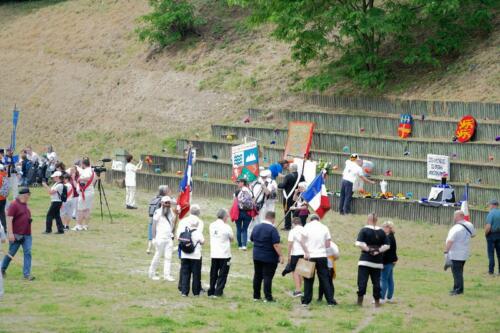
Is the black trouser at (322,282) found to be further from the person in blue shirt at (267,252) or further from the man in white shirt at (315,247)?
the person in blue shirt at (267,252)

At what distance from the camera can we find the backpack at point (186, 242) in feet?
77.2

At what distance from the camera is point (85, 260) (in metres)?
27.9

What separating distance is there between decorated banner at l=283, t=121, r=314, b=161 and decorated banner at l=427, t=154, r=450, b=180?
423cm

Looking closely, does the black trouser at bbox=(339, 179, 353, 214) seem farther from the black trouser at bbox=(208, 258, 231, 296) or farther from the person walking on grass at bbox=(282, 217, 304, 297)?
the black trouser at bbox=(208, 258, 231, 296)

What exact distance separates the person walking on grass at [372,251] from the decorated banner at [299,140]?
14.9 metres

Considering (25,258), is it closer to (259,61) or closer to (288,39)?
(288,39)

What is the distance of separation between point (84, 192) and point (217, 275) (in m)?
9.24

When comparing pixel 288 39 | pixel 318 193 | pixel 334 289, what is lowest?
pixel 334 289

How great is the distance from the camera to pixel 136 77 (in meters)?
49.5

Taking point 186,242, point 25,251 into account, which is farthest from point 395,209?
point 25,251

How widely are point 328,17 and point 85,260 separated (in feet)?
48.8

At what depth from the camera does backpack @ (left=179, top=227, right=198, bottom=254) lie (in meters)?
23.5

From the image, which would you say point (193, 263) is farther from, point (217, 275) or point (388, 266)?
point (388, 266)

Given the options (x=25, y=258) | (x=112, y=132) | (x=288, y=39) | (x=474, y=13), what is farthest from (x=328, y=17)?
(x=25, y=258)
